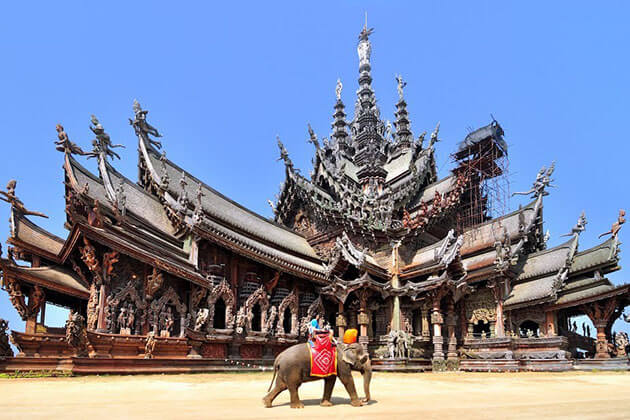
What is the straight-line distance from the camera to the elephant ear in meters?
5.47

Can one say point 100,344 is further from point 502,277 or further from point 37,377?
point 502,277

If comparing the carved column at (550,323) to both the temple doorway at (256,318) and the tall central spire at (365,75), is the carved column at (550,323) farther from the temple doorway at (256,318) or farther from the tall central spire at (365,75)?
the tall central spire at (365,75)

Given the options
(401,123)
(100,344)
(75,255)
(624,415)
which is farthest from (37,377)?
(401,123)

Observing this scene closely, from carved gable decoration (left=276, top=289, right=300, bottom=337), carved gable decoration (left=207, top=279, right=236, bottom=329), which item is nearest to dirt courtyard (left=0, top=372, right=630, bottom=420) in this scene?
carved gable decoration (left=207, top=279, right=236, bottom=329)

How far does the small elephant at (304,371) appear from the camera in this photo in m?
5.12

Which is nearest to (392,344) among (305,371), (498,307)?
(498,307)

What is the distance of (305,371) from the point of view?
521 cm

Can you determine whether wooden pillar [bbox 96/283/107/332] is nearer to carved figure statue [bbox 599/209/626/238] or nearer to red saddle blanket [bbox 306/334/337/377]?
red saddle blanket [bbox 306/334/337/377]

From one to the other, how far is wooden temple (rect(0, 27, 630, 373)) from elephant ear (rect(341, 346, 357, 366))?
672 centimetres

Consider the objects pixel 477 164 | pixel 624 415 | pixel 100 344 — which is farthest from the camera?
pixel 477 164

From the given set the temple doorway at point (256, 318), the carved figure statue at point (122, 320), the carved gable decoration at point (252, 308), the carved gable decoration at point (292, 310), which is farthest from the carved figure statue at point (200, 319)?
the carved gable decoration at point (292, 310)

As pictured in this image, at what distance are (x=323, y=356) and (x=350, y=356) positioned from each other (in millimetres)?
380

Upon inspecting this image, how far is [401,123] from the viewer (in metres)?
31.9

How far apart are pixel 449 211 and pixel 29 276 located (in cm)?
1655
